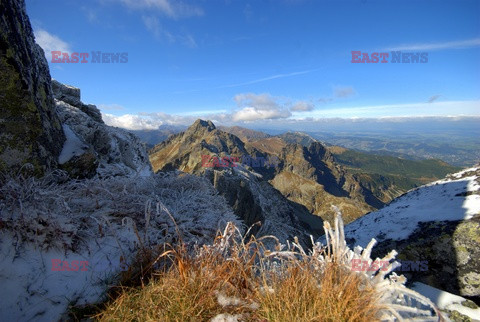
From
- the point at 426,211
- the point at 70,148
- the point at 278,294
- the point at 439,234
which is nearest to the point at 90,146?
the point at 70,148

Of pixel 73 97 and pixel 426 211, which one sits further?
pixel 73 97

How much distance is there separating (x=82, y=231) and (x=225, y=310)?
290 centimetres

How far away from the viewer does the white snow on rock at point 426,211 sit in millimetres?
5891

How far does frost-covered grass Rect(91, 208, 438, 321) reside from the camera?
7.80 ft

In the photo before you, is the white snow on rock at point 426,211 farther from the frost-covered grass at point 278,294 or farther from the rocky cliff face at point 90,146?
the rocky cliff face at point 90,146

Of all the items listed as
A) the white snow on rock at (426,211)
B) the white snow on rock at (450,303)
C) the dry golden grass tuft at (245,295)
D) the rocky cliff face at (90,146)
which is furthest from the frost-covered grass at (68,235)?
the white snow on rock at (426,211)

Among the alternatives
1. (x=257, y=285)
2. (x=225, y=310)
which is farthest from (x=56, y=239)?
(x=257, y=285)

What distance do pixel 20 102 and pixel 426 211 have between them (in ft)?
33.5

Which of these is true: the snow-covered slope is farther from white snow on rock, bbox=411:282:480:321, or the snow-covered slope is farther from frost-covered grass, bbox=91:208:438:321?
frost-covered grass, bbox=91:208:438:321

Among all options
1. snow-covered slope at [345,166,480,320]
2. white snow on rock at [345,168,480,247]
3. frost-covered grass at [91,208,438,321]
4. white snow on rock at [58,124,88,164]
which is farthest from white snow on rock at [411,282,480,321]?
white snow on rock at [58,124,88,164]

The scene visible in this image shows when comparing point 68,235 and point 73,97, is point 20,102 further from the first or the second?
point 73,97

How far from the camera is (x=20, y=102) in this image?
5.40 meters

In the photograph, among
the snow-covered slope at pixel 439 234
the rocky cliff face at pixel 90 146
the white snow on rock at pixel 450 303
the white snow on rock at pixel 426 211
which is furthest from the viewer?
the rocky cliff face at pixel 90 146

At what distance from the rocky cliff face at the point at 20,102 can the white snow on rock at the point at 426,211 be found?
8.01 metres
